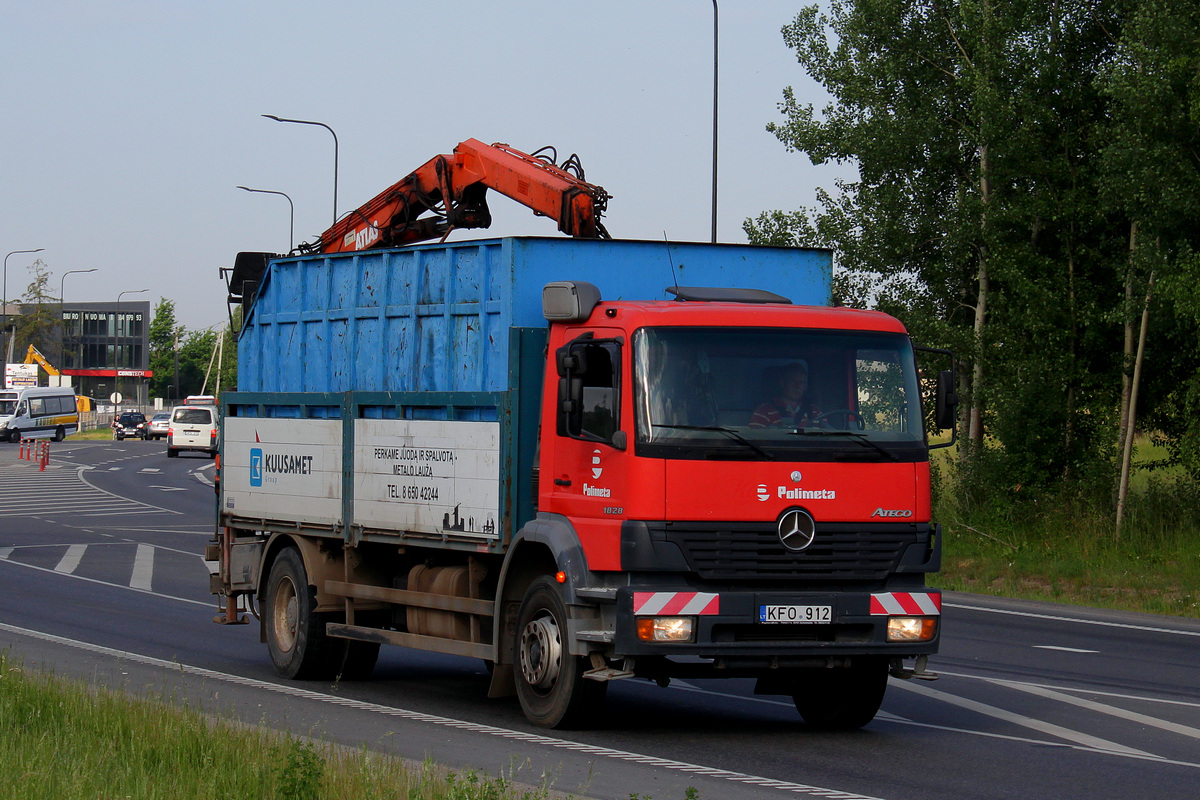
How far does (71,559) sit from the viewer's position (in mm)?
24062

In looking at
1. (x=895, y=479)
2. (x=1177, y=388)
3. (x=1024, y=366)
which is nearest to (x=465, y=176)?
(x=895, y=479)

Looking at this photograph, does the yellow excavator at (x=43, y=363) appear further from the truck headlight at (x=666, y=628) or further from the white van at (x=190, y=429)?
the truck headlight at (x=666, y=628)

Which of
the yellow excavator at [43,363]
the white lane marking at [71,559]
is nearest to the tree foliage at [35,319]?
the yellow excavator at [43,363]

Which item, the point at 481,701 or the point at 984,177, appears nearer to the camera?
the point at 481,701

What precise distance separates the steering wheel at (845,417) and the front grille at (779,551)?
0.59m

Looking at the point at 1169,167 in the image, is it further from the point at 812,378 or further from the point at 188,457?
the point at 188,457

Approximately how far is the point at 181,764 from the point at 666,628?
2.88 m

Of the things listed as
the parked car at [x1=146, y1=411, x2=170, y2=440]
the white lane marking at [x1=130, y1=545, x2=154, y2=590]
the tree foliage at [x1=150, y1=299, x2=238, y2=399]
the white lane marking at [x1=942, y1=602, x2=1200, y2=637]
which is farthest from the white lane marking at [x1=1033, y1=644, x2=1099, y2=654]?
the tree foliage at [x1=150, y1=299, x2=238, y2=399]

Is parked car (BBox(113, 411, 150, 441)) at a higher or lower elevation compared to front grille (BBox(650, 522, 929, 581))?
lower

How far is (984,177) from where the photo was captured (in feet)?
83.9

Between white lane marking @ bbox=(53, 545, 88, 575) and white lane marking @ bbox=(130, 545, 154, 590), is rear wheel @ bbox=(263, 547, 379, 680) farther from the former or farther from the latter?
white lane marking @ bbox=(53, 545, 88, 575)

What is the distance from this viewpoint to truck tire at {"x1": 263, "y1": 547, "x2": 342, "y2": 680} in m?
12.3

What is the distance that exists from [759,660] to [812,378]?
1702 millimetres

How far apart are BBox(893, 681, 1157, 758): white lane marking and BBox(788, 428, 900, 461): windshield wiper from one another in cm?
214
